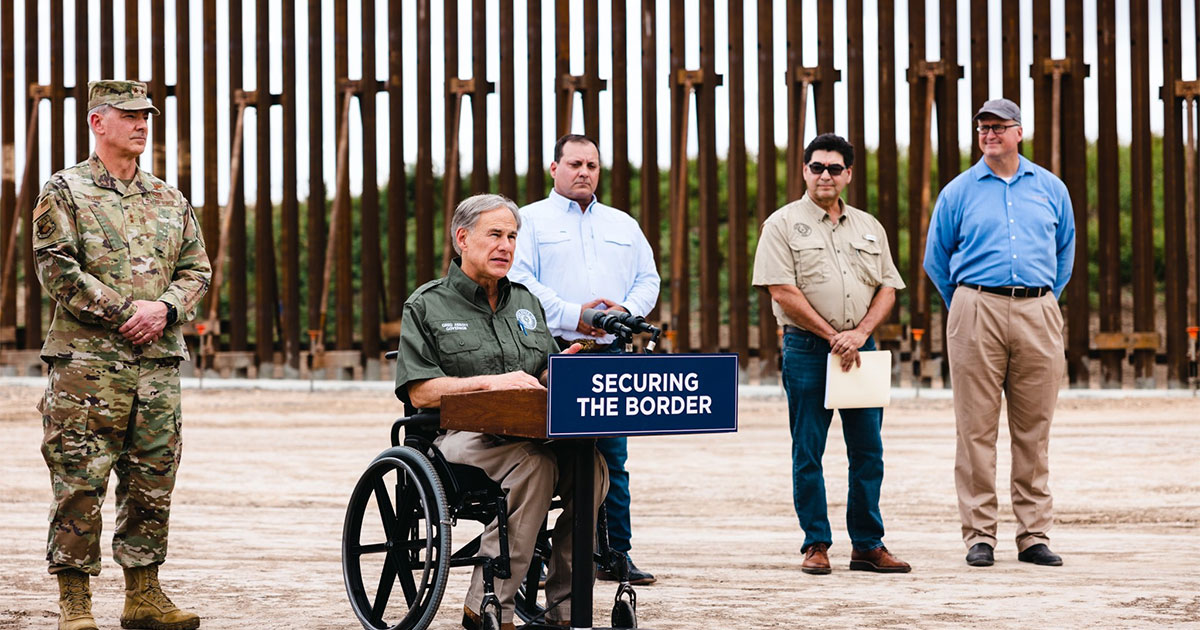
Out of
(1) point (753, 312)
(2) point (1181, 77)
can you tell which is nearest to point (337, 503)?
(2) point (1181, 77)

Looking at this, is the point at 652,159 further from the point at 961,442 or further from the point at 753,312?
the point at 961,442

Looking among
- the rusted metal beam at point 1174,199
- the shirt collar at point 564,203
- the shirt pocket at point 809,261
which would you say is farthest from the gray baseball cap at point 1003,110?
the rusted metal beam at point 1174,199

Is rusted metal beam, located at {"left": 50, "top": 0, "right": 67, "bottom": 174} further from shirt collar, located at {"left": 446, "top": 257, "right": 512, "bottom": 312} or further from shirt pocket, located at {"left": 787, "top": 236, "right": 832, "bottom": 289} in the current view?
shirt collar, located at {"left": 446, "top": 257, "right": 512, "bottom": 312}

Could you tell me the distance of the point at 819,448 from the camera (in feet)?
16.5

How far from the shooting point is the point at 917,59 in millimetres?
14273

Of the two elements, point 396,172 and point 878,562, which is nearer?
point 878,562

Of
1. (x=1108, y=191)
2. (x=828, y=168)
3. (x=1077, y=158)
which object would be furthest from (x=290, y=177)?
(x=828, y=168)

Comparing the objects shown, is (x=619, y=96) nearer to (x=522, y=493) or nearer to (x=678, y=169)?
(x=678, y=169)

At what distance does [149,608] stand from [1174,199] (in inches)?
486

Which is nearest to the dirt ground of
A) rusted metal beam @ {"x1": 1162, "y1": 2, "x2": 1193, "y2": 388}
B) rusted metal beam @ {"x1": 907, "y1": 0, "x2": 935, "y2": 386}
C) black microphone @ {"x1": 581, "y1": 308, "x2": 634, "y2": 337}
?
black microphone @ {"x1": 581, "y1": 308, "x2": 634, "y2": 337}

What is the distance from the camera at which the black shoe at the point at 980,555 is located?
198 inches

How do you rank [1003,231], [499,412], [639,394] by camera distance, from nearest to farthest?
[639,394] < [499,412] < [1003,231]

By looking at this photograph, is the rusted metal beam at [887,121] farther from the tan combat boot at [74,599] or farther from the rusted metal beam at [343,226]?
the tan combat boot at [74,599]

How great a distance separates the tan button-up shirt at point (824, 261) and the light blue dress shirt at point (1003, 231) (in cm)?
33
